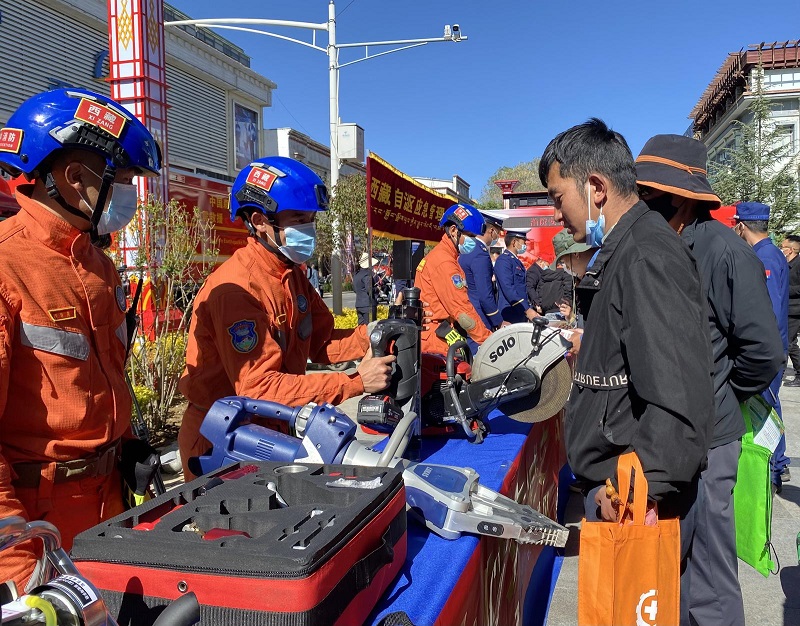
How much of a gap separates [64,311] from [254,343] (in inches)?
27.0

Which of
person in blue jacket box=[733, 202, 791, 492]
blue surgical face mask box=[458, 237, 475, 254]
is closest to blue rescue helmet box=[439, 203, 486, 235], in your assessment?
blue surgical face mask box=[458, 237, 475, 254]

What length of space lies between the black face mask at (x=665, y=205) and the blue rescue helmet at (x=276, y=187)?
1472 millimetres

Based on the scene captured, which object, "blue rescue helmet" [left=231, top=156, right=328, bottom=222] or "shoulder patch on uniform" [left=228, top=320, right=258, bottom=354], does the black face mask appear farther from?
"shoulder patch on uniform" [left=228, top=320, right=258, bottom=354]

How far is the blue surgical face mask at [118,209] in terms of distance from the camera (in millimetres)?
1830

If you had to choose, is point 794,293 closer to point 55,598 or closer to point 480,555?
point 480,555

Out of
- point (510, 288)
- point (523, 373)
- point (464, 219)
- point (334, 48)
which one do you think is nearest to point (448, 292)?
point (464, 219)

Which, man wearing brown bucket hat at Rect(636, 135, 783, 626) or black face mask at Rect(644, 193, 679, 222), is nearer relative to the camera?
man wearing brown bucket hat at Rect(636, 135, 783, 626)

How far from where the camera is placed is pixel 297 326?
2.62 m

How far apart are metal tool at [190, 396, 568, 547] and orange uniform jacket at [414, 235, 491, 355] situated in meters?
3.41

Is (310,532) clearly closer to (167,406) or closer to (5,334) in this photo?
(5,334)

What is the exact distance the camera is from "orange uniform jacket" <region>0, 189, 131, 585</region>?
58.7 inches

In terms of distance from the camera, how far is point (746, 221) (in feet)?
17.3

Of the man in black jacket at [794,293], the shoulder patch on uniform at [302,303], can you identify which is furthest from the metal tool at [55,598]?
the man in black jacket at [794,293]

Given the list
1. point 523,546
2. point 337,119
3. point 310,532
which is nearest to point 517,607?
point 523,546
